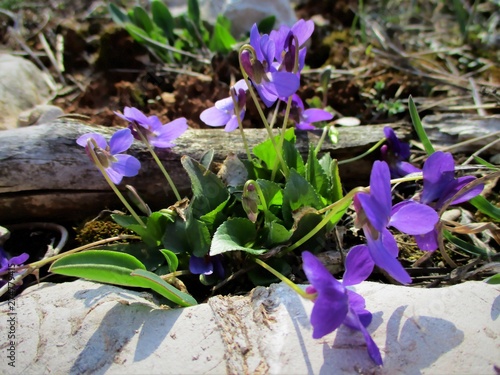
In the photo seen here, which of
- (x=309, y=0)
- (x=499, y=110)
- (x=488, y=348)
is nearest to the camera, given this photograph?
(x=488, y=348)

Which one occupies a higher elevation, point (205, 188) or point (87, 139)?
point (87, 139)

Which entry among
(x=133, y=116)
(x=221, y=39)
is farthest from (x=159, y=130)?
(x=221, y=39)

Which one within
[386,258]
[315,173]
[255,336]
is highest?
[386,258]

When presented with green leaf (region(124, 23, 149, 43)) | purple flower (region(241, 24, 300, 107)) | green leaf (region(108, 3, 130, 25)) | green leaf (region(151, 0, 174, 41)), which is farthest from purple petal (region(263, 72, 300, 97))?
green leaf (region(108, 3, 130, 25))

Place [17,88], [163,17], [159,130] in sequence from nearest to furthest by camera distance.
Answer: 1. [159,130]
2. [17,88]
3. [163,17]

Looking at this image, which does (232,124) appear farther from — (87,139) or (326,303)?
(326,303)

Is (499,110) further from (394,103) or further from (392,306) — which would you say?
(392,306)

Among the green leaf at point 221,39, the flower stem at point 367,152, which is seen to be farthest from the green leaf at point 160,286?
the green leaf at point 221,39

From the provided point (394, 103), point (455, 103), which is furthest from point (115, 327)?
point (455, 103)
